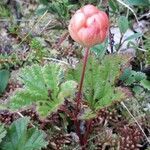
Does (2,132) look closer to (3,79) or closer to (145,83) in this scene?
(3,79)

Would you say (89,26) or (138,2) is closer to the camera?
(89,26)

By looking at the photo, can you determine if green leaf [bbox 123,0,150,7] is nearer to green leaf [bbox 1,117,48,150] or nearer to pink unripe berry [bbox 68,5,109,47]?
pink unripe berry [bbox 68,5,109,47]

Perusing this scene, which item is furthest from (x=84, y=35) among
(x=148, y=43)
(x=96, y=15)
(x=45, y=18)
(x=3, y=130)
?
(x=45, y=18)

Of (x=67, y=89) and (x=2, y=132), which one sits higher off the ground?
(x=67, y=89)

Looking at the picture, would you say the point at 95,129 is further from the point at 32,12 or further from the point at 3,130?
the point at 32,12

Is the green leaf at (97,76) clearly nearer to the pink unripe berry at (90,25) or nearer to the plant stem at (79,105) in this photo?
the plant stem at (79,105)

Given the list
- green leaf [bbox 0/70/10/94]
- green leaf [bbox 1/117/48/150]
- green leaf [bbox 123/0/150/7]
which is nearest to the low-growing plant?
green leaf [bbox 1/117/48/150]

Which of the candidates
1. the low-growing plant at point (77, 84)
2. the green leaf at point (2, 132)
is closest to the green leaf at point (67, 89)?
the low-growing plant at point (77, 84)

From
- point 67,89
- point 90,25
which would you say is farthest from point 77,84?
point 90,25

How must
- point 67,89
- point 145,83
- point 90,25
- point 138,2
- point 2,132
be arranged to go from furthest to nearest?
point 138,2 → point 145,83 → point 2,132 → point 67,89 → point 90,25

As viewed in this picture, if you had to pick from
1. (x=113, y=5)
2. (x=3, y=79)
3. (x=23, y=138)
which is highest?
(x=113, y=5)
